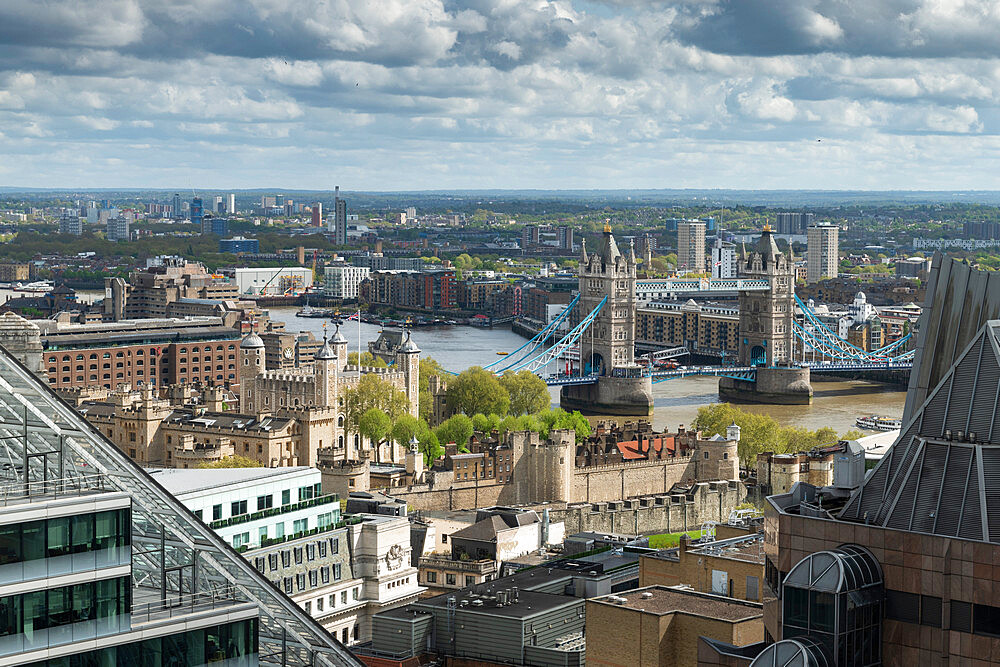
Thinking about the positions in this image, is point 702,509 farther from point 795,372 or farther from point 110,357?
point 795,372

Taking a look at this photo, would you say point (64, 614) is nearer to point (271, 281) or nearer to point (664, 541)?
point (664, 541)

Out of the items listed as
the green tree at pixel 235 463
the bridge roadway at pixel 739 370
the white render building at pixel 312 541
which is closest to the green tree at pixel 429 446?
the green tree at pixel 235 463

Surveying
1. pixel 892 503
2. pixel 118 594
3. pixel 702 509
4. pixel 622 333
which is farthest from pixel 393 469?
pixel 622 333

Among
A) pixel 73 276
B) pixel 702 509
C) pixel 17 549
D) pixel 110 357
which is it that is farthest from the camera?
pixel 73 276

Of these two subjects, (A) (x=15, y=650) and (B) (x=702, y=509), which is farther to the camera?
(B) (x=702, y=509)

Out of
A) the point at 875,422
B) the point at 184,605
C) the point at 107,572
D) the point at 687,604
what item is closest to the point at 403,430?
the point at 875,422

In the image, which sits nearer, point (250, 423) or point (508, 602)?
point (508, 602)

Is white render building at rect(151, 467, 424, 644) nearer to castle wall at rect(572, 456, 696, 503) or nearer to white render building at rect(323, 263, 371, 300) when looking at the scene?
castle wall at rect(572, 456, 696, 503)
